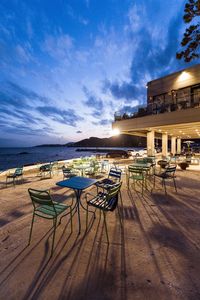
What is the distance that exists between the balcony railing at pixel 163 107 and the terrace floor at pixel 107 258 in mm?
8063

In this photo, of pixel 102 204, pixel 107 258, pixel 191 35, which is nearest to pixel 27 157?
pixel 191 35

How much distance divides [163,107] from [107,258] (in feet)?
34.3

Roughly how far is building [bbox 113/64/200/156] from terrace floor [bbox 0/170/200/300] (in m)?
7.65

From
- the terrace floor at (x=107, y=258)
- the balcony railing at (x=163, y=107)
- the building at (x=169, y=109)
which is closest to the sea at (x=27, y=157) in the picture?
the balcony railing at (x=163, y=107)

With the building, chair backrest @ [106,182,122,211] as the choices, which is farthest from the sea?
chair backrest @ [106,182,122,211]

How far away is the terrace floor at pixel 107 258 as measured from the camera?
154 centimetres

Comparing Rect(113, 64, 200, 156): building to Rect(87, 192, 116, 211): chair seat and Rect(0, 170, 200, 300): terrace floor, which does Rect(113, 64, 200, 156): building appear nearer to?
Rect(0, 170, 200, 300): terrace floor

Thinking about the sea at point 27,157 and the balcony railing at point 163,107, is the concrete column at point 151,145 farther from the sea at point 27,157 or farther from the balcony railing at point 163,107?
the sea at point 27,157

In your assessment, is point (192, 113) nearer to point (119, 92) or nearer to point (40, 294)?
point (40, 294)

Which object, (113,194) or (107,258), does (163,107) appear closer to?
(113,194)

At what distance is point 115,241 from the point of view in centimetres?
236

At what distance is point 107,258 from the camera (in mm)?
2004

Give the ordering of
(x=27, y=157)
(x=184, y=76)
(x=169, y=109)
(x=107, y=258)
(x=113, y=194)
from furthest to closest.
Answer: (x=27, y=157) < (x=184, y=76) < (x=169, y=109) < (x=113, y=194) < (x=107, y=258)

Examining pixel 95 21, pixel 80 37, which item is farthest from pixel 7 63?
pixel 95 21
